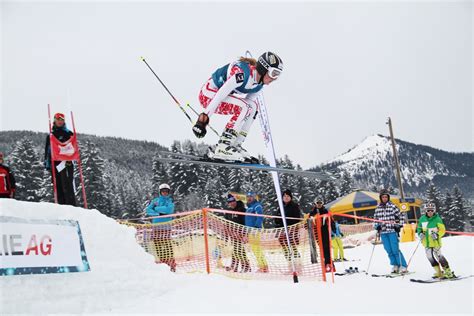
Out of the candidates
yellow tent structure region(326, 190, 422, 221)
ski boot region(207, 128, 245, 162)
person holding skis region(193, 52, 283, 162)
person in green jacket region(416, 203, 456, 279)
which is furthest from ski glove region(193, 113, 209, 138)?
yellow tent structure region(326, 190, 422, 221)

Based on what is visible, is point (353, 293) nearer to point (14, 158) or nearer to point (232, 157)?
point (232, 157)

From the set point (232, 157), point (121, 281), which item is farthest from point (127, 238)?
point (232, 157)

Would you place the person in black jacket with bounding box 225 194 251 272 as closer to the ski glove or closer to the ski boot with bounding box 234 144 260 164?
the ski boot with bounding box 234 144 260 164

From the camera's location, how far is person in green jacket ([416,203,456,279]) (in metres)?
7.48

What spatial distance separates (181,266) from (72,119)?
3.59 metres

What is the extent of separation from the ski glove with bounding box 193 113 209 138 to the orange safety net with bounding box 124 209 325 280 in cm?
289

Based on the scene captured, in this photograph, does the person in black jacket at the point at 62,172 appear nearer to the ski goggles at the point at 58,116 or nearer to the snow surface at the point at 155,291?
the ski goggles at the point at 58,116

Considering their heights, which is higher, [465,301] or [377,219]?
[377,219]

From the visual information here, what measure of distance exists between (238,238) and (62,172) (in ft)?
11.1

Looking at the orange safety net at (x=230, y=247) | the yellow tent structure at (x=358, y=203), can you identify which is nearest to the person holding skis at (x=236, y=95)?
the orange safety net at (x=230, y=247)

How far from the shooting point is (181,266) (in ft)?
27.3

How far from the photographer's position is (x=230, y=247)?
8125mm

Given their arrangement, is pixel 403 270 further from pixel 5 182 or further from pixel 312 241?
pixel 5 182

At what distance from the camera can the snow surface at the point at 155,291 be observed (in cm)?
449
